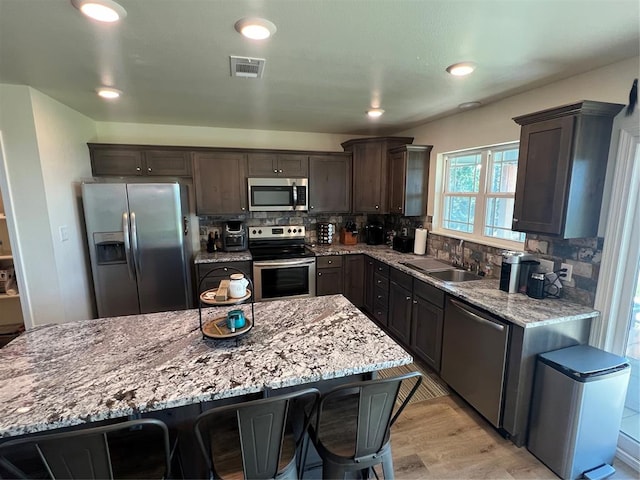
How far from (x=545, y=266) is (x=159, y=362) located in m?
2.67

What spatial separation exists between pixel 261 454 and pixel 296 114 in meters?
3.05

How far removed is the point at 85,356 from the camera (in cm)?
148

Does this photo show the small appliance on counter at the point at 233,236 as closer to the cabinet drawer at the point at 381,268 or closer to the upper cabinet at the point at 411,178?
the cabinet drawer at the point at 381,268

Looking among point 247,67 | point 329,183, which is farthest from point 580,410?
point 329,183

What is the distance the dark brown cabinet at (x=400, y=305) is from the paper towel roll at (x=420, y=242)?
615 millimetres

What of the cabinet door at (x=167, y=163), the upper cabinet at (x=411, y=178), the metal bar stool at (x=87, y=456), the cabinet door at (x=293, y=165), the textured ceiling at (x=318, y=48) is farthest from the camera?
the cabinet door at (x=293, y=165)

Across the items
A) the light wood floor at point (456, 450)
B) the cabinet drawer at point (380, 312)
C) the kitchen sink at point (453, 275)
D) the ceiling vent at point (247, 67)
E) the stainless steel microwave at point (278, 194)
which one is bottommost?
the light wood floor at point (456, 450)

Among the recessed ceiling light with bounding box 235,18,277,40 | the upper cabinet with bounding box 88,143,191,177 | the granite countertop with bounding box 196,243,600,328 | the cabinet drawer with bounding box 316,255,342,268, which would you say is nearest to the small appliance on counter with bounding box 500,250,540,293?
the granite countertop with bounding box 196,243,600,328

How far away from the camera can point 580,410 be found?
A: 173 cm

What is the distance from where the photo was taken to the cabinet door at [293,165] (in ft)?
13.1

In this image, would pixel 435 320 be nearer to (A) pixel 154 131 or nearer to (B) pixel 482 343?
(B) pixel 482 343

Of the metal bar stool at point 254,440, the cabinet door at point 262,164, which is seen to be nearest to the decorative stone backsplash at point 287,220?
the cabinet door at point 262,164

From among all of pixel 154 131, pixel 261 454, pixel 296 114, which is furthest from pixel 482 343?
pixel 154 131

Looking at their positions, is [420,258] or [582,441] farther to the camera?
[420,258]
